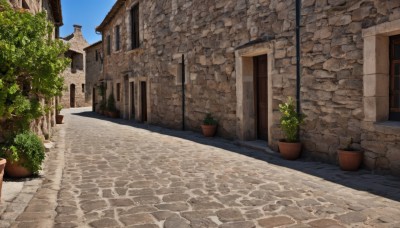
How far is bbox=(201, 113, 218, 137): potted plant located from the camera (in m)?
9.34

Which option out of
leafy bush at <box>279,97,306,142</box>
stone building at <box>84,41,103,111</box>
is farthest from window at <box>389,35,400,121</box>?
stone building at <box>84,41,103,111</box>

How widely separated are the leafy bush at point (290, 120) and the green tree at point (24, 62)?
395 centimetres

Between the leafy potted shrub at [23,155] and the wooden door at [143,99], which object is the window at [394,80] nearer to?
the leafy potted shrub at [23,155]

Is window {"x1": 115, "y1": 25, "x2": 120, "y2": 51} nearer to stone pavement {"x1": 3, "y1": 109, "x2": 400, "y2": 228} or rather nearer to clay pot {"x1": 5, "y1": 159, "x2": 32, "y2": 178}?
stone pavement {"x1": 3, "y1": 109, "x2": 400, "y2": 228}

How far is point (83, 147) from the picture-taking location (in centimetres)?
793

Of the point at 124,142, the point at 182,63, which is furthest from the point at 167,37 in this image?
the point at 124,142

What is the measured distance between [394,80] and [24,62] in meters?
5.31

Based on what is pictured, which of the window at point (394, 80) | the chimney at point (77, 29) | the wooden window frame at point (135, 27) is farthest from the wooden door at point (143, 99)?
the chimney at point (77, 29)

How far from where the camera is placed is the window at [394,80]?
510 centimetres

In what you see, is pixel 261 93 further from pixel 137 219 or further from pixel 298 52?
pixel 137 219

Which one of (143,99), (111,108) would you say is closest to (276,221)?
(143,99)

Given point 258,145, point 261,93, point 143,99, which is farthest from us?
point 143,99

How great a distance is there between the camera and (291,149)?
6344mm

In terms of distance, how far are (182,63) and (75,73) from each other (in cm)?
2111
